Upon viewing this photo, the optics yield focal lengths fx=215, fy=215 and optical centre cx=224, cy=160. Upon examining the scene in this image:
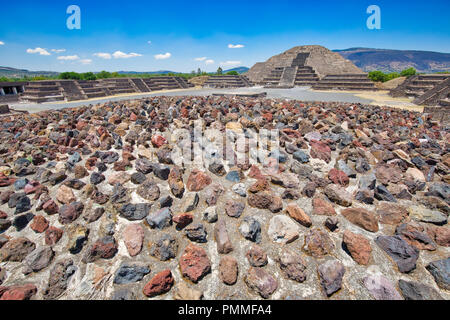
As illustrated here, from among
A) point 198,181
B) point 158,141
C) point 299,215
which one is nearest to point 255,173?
point 198,181

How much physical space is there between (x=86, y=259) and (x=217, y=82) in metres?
61.0

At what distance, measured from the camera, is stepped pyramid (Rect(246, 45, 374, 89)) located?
45.5m

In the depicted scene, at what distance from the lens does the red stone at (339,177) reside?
487 cm

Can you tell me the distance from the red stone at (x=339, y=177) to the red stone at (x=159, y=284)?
13.0 ft

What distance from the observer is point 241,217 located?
414 cm

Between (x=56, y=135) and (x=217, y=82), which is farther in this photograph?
(x=217, y=82)

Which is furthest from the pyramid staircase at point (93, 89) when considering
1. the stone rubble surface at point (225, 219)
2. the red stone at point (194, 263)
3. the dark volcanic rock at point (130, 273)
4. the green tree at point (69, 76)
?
the red stone at point (194, 263)

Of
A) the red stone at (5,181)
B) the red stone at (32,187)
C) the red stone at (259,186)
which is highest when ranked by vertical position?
the red stone at (5,181)

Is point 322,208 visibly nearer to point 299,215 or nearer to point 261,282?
point 299,215

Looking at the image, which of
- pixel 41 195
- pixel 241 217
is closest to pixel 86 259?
pixel 41 195

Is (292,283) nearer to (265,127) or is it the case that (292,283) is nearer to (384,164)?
(384,164)

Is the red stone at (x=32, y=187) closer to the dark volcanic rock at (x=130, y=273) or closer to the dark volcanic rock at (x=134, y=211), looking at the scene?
the dark volcanic rock at (x=134, y=211)

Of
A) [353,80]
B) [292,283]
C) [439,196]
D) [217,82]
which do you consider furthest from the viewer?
[217,82]

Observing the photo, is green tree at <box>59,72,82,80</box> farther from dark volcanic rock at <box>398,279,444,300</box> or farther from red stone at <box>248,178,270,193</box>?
dark volcanic rock at <box>398,279,444,300</box>
